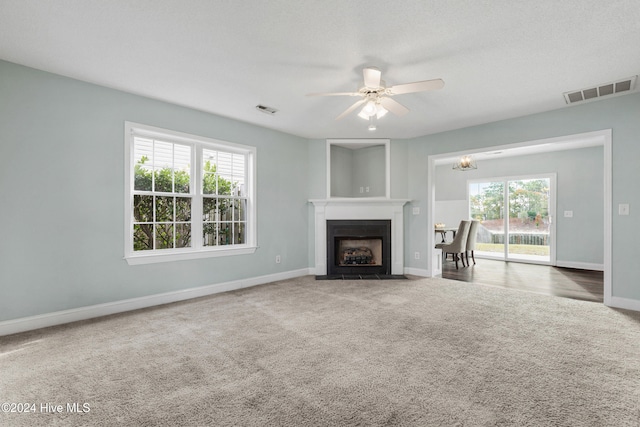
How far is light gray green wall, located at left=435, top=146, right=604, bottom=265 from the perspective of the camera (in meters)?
6.31

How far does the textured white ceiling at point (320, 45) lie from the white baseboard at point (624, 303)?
255 cm

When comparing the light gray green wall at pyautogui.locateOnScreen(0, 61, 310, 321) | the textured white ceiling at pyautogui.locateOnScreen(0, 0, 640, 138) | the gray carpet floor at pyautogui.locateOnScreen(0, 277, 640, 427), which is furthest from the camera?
the light gray green wall at pyautogui.locateOnScreen(0, 61, 310, 321)

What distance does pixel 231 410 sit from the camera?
1.75 metres

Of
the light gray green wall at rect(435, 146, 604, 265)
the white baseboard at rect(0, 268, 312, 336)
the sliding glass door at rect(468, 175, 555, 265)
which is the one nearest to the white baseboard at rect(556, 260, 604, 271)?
the light gray green wall at rect(435, 146, 604, 265)

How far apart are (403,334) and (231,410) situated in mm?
1688

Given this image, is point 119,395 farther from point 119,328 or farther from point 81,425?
point 119,328

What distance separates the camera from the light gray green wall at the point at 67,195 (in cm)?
291

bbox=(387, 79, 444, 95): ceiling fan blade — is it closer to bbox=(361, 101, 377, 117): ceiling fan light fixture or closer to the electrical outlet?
bbox=(361, 101, 377, 117): ceiling fan light fixture

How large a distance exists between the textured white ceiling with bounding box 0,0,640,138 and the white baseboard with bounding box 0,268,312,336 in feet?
8.04

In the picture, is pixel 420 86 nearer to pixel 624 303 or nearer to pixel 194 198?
pixel 194 198

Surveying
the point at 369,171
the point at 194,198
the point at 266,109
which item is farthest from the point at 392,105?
the point at 369,171

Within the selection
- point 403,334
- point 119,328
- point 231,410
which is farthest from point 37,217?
point 403,334

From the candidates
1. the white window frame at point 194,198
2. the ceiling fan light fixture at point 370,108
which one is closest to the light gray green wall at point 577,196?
the ceiling fan light fixture at point 370,108

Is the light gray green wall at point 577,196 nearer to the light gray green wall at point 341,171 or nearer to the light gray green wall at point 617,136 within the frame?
the light gray green wall at point 617,136
